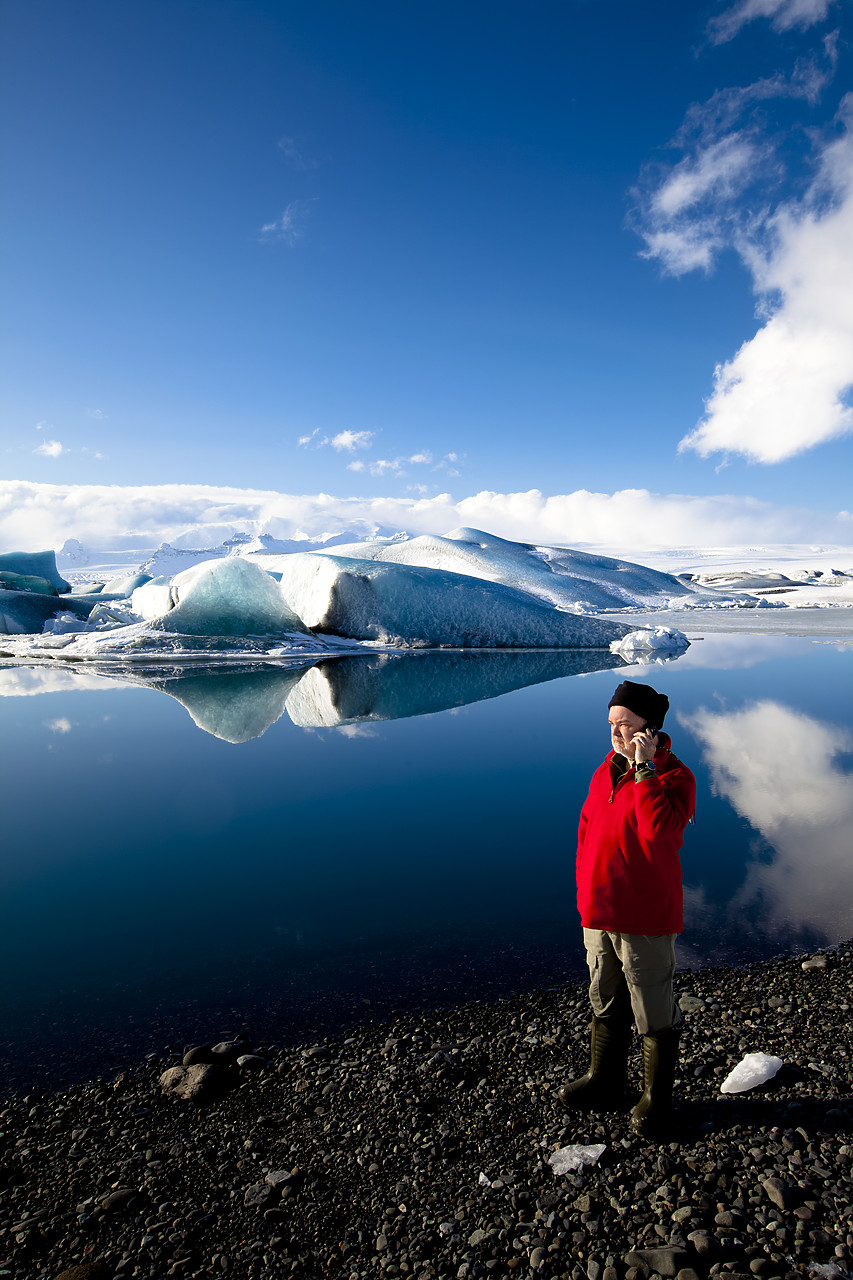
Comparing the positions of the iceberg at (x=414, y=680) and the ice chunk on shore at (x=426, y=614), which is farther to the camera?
the ice chunk on shore at (x=426, y=614)

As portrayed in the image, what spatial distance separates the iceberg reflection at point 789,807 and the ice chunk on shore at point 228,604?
444 inches

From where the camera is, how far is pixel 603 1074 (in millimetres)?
1811

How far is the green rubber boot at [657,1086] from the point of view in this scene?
1.70 metres

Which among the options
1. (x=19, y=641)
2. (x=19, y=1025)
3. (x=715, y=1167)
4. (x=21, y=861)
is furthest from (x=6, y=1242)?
(x=19, y=641)

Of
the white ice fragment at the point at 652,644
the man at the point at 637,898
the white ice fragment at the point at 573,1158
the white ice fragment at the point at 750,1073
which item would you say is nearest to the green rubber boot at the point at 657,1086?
the man at the point at 637,898

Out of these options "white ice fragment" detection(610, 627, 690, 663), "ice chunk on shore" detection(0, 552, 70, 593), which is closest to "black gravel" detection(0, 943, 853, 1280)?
"white ice fragment" detection(610, 627, 690, 663)

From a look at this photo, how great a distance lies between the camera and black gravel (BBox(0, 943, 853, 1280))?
1.38m

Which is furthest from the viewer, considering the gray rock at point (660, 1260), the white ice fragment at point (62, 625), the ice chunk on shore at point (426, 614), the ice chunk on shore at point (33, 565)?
the ice chunk on shore at point (33, 565)

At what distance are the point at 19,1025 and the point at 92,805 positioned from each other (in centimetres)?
266

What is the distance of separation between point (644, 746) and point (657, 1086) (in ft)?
2.88

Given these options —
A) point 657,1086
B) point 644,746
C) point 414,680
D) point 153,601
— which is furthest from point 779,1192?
point 153,601

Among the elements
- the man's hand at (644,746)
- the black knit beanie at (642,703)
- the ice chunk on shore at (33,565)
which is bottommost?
the man's hand at (644,746)

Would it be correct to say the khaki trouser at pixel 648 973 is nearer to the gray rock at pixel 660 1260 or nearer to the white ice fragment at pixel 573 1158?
the white ice fragment at pixel 573 1158

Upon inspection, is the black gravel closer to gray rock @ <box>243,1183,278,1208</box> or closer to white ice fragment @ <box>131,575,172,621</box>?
gray rock @ <box>243,1183,278,1208</box>
